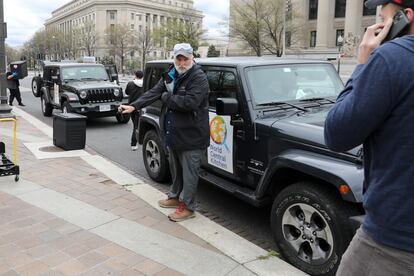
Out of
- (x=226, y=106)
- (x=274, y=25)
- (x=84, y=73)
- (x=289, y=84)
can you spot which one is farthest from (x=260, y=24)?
(x=226, y=106)

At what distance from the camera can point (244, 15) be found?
52.3 m

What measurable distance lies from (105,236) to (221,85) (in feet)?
6.80

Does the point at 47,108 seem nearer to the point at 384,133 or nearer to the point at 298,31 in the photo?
the point at 384,133

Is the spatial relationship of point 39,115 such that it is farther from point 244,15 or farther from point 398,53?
point 244,15

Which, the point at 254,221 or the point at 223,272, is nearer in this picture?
the point at 223,272

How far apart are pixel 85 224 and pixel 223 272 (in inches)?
69.2

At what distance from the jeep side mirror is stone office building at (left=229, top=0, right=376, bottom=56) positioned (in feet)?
194

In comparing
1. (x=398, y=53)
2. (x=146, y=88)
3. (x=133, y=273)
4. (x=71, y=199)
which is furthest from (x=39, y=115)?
(x=398, y=53)

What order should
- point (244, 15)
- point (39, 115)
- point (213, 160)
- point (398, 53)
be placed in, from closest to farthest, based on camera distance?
point (398, 53) → point (213, 160) → point (39, 115) → point (244, 15)

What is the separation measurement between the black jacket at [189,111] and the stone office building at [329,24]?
193 ft

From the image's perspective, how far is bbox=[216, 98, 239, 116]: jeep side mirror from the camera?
4.25m

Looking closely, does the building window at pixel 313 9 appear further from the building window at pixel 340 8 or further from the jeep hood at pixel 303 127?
the jeep hood at pixel 303 127

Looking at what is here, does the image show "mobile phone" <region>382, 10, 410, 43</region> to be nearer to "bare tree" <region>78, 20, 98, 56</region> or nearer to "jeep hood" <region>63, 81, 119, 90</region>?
"jeep hood" <region>63, 81, 119, 90</region>

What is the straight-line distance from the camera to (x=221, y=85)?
5027 millimetres
